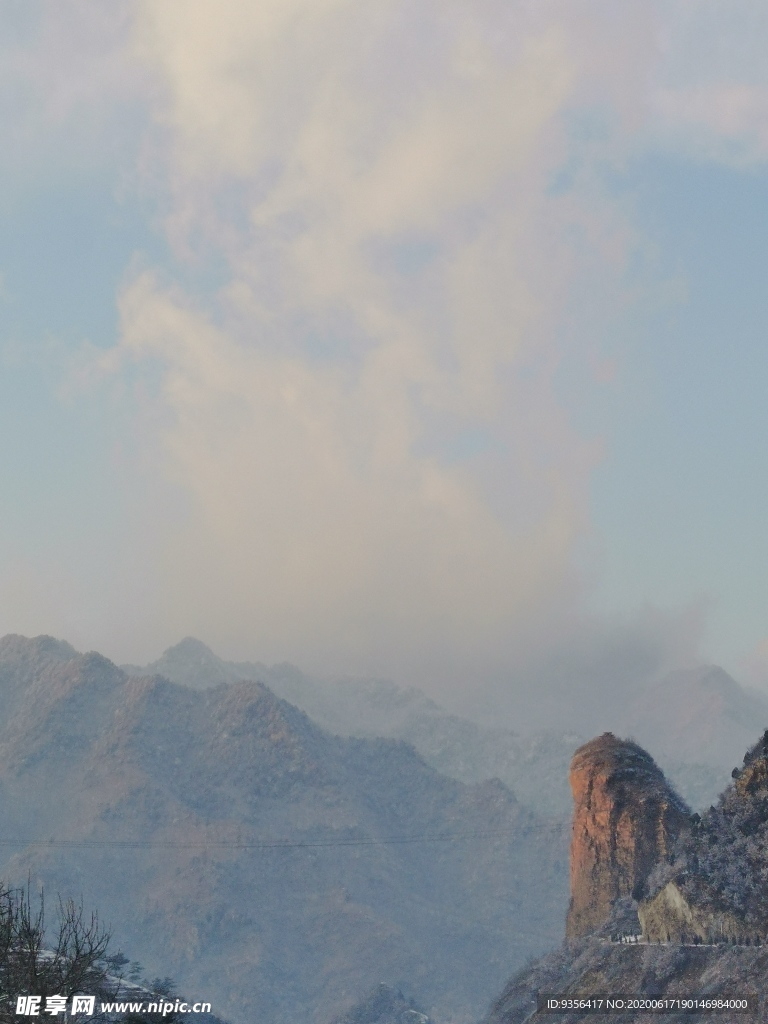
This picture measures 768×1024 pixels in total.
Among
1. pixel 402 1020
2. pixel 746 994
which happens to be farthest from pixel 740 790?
pixel 402 1020

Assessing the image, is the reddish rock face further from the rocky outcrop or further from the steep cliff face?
the rocky outcrop

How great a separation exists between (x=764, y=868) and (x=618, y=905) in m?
35.8

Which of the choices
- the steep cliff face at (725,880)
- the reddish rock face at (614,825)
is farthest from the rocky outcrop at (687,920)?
the reddish rock face at (614,825)

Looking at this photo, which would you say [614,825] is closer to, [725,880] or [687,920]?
[687,920]

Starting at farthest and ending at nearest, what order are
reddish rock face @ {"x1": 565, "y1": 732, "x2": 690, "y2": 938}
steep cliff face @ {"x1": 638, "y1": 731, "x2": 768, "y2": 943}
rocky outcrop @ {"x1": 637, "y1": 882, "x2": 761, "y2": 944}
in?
1. reddish rock face @ {"x1": 565, "y1": 732, "x2": 690, "y2": 938}
2. steep cliff face @ {"x1": 638, "y1": 731, "x2": 768, "y2": 943}
3. rocky outcrop @ {"x1": 637, "y1": 882, "x2": 761, "y2": 944}

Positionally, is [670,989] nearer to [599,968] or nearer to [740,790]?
[599,968]

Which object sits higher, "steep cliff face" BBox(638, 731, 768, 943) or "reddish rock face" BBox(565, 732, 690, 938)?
"reddish rock face" BBox(565, 732, 690, 938)

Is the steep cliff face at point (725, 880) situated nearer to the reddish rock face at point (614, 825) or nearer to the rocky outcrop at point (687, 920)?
the rocky outcrop at point (687, 920)

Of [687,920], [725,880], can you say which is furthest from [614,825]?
[725,880]

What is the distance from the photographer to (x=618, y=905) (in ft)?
350

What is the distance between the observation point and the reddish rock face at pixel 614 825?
380 ft

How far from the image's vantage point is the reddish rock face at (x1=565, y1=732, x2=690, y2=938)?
115812 mm

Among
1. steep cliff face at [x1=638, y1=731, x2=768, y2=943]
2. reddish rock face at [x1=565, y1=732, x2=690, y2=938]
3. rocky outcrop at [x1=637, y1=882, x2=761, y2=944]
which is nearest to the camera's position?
rocky outcrop at [x1=637, y1=882, x2=761, y2=944]

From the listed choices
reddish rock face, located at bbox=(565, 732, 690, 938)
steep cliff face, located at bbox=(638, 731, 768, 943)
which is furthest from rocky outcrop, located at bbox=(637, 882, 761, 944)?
reddish rock face, located at bbox=(565, 732, 690, 938)
